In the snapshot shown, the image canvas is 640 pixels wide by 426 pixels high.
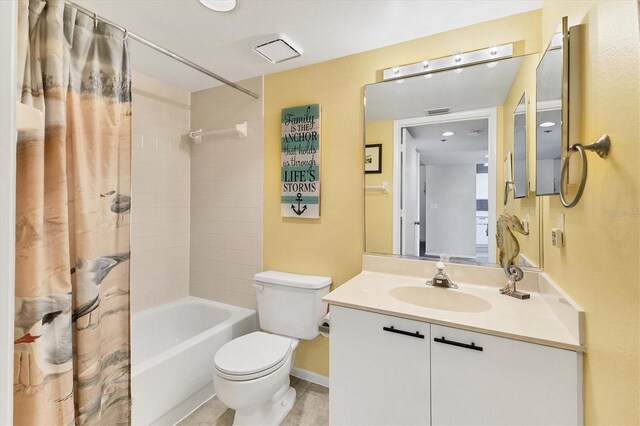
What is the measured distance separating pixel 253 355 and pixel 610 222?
160 cm

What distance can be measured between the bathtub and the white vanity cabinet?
0.94 meters

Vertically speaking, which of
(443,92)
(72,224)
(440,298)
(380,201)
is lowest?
(440,298)

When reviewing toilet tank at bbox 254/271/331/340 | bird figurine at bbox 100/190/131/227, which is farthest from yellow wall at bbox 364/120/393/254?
bird figurine at bbox 100/190/131/227

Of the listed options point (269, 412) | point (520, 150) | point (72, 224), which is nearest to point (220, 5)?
point (72, 224)

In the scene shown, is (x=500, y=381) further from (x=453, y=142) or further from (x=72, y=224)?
(x=72, y=224)

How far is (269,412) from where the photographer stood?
1.66m

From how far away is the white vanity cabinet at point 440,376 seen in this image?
963 millimetres

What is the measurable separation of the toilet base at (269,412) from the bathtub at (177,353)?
373 mm

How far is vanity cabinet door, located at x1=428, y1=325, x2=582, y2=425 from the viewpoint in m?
0.94

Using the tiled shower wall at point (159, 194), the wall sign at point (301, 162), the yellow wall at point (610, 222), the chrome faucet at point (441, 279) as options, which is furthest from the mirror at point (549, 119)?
the tiled shower wall at point (159, 194)

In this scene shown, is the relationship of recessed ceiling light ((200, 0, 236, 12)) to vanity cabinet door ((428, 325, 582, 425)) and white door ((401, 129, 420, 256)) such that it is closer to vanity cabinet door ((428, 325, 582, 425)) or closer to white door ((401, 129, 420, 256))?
white door ((401, 129, 420, 256))

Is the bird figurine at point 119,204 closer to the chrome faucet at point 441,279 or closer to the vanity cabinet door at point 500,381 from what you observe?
the vanity cabinet door at point 500,381

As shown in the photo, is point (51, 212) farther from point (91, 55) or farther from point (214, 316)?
point (214, 316)

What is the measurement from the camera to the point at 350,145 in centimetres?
192
